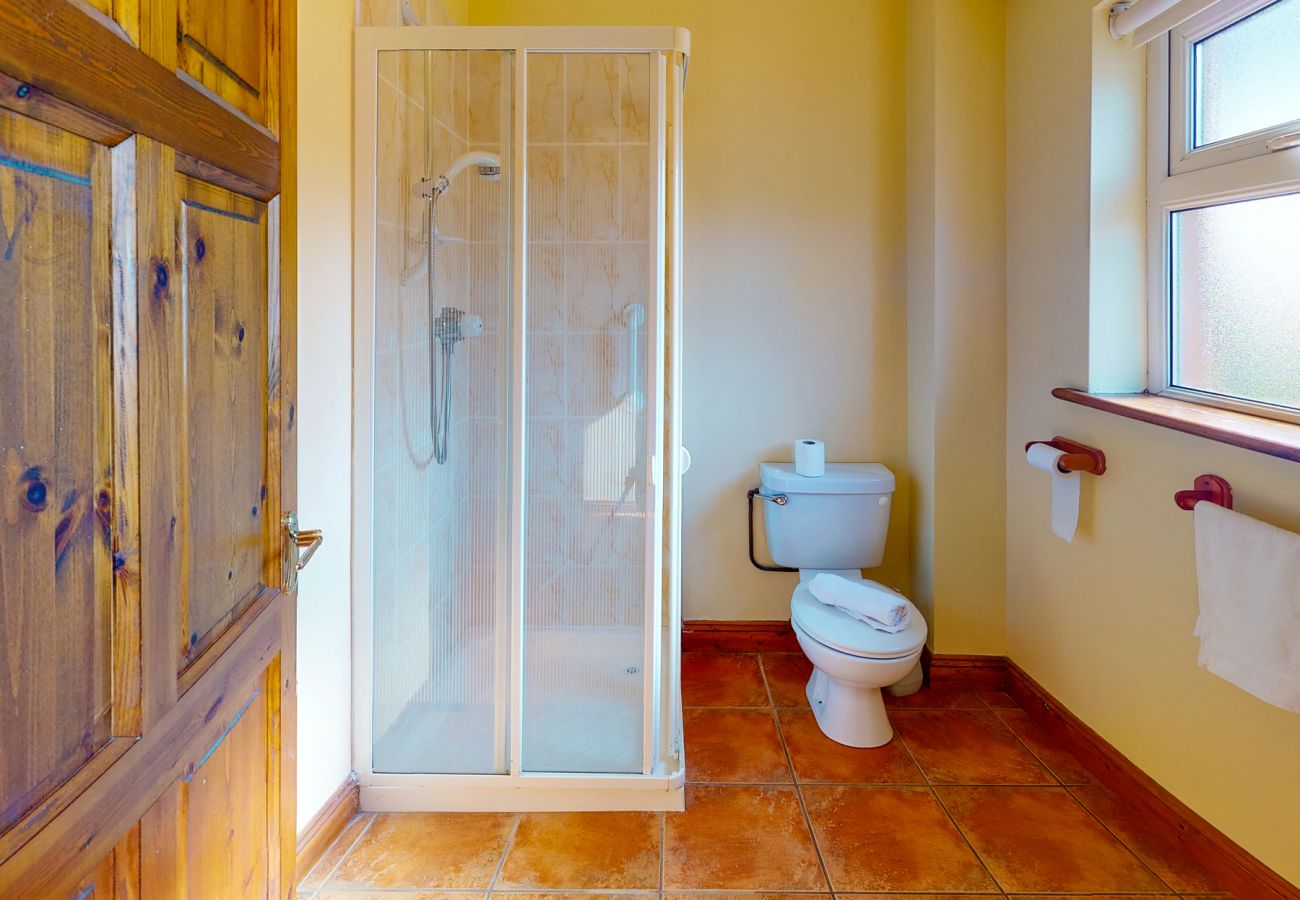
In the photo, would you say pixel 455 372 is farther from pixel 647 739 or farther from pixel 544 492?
pixel 647 739

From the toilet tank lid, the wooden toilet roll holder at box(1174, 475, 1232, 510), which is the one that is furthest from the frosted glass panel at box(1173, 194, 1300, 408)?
the toilet tank lid

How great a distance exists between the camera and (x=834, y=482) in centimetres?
253

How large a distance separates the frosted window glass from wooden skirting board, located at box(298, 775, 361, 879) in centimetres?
255

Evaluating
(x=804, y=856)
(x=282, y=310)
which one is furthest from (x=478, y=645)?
(x=282, y=310)

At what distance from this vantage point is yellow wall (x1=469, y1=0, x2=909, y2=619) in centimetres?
271

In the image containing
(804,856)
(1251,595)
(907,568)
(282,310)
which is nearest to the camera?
(282,310)

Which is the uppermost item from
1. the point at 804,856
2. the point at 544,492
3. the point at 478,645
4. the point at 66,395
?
the point at 66,395

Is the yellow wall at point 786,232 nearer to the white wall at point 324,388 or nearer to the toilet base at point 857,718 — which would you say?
the toilet base at point 857,718

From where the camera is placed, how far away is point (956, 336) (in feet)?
8.20

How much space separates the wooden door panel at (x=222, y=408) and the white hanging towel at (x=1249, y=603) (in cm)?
169

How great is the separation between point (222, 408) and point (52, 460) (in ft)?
0.99

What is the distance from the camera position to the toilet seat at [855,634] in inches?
82.0

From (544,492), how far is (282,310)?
85 centimetres

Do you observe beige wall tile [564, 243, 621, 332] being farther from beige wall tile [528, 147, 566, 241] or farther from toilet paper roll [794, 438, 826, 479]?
toilet paper roll [794, 438, 826, 479]
